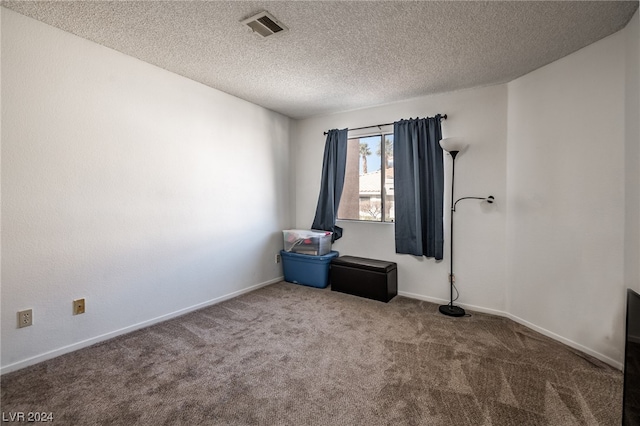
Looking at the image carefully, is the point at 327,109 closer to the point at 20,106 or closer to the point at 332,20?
the point at 332,20

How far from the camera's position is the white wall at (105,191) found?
1.93 metres

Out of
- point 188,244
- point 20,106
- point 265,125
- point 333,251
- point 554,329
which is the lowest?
point 554,329

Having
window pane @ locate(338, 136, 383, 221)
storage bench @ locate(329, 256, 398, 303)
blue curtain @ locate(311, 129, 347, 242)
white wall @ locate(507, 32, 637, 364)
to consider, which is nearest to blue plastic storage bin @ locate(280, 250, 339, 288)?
storage bench @ locate(329, 256, 398, 303)

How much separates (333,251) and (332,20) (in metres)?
2.79

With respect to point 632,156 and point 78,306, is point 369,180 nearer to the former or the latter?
point 632,156

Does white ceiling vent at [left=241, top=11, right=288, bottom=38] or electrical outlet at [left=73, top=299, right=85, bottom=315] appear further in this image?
electrical outlet at [left=73, top=299, right=85, bottom=315]

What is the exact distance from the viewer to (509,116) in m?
2.83

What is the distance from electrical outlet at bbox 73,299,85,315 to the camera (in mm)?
2182

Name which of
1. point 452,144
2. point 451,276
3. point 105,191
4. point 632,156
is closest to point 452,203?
point 452,144

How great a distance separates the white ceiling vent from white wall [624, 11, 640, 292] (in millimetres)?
2313

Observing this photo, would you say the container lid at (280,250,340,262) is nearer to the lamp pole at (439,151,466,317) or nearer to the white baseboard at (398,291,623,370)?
the white baseboard at (398,291,623,370)

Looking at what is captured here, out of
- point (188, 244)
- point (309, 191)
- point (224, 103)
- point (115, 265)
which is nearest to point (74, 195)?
point (115, 265)

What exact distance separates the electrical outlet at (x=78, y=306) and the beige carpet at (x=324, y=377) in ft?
0.98

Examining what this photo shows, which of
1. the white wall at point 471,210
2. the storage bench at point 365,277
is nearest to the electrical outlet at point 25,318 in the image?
the storage bench at point 365,277
